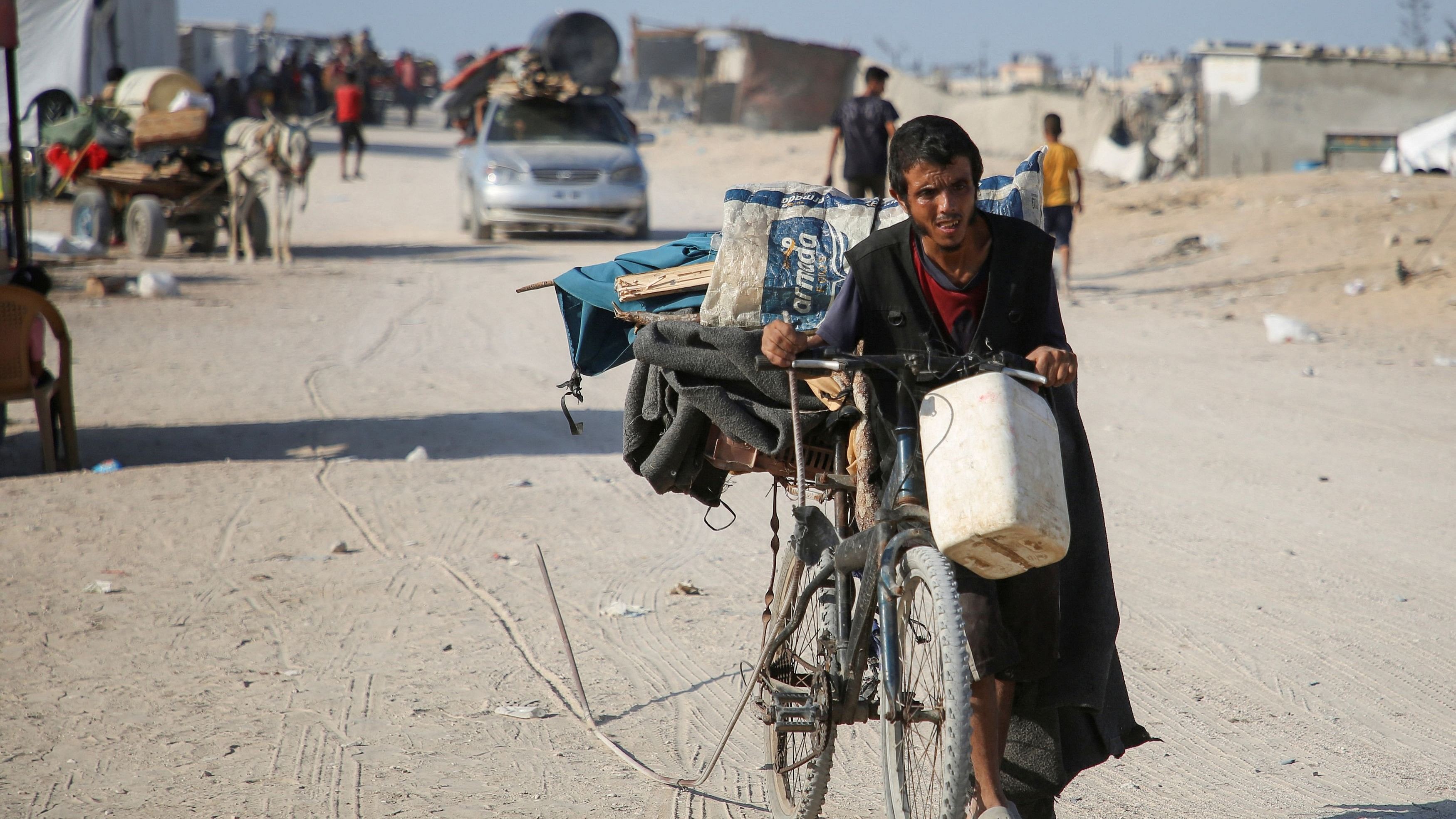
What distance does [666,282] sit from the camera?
126 inches

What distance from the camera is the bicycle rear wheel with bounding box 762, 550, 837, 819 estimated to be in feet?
9.59

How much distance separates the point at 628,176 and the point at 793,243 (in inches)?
538

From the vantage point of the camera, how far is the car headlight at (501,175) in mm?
16266

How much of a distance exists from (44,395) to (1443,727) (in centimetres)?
652

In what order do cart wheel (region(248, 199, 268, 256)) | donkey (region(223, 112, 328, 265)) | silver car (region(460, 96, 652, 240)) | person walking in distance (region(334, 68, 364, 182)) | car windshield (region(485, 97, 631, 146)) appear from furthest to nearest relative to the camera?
person walking in distance (region(334, 68, 364, 182)), car windshield (region(485, 97, 631, 146)), silver car (region(460, 96, 652, 240)), cart wheel (region(248, 199, 268, 256)), donkey (region(223, 112, 328, 265))

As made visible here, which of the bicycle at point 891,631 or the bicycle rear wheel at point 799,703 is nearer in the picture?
the bicycle at point 891,631

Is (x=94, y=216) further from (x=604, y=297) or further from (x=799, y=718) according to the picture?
(x=799, y=718)

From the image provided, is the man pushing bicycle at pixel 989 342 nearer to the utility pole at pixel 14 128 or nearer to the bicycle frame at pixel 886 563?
the bicycle frame at pixel 886 563

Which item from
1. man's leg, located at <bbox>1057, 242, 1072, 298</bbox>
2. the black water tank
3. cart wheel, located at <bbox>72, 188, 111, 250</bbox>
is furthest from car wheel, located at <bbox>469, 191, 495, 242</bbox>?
man's leg, located at <bbox>1057, 242, 1072, 298</bbox>

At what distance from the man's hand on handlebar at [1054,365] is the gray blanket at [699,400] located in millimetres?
562

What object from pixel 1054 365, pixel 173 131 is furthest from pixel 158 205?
pixel 1054 365

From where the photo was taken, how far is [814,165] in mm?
27594

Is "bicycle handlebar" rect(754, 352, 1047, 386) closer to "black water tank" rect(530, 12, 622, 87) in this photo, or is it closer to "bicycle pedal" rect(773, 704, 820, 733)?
"bicycle pedal" rect(773, 704, 820, 733)

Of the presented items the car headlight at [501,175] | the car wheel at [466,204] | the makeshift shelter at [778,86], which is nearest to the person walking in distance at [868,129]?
the car headlight at [501,175]
